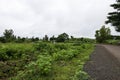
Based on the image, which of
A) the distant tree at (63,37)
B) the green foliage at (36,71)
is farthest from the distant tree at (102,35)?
the green foliage at (36,71)

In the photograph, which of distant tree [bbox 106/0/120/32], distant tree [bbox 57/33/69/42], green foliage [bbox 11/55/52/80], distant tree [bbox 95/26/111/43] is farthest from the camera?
distant tree [bbox 95/26/111/43]

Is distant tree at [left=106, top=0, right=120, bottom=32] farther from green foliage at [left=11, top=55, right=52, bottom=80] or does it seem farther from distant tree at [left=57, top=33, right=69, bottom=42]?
green foliage at [left=11, top=55, right=52, bottom=80]

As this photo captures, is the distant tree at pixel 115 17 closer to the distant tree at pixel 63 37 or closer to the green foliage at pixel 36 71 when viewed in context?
the distant tree at pixel 63 37

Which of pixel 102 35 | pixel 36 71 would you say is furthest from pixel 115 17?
pixel 36 71

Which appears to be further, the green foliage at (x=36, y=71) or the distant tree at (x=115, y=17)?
the distant tree at (x=115, y=17)

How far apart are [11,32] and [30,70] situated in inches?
1981

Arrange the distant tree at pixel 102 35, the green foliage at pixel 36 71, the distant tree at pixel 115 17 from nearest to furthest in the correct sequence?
the green foliage at pixel 36 71, the distant tree at pixel 115 17, the distant tree at pixel 102 35

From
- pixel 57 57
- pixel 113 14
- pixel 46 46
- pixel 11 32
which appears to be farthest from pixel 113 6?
pixel 57 57

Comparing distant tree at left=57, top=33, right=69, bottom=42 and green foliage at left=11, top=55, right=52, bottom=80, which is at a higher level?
distant tree at left=57, top=33, right=69, bottom=42

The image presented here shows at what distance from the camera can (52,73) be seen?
10.5 metres

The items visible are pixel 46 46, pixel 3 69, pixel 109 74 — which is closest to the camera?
pixel 109 74

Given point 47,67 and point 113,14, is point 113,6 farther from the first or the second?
point 47,67

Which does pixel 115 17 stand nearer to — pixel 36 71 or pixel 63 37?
pixel 63 37

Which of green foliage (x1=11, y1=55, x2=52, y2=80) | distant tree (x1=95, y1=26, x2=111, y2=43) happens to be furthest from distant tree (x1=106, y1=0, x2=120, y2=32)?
green foliage (x1=11, y1=55, x2=52, y2=80)
